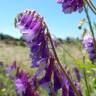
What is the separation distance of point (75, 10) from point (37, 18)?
19.7 inches

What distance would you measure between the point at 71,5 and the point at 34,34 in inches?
22.6

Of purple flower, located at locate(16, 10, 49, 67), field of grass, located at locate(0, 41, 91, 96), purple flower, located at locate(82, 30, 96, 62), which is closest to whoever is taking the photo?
purple flower, located at locate(16, 10, 49, 67)

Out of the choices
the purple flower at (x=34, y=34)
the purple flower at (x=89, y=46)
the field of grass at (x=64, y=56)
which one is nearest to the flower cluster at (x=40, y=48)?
the purple flower at (x=34, y=34)

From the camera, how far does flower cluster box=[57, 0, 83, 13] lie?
3736 mm

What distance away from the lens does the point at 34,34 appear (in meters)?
3.33

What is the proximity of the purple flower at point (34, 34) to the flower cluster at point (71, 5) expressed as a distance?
0.41 m

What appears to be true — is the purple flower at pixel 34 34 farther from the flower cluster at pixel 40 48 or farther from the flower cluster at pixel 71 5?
the flower cluster at pixel 71 5

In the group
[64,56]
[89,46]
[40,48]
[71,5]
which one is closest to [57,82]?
[40,48]

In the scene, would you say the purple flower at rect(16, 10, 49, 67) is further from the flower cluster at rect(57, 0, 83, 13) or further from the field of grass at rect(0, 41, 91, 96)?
the flower cluster at rect(57, 0, 83, 13)

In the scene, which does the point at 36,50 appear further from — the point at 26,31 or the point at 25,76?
the point at 25,76

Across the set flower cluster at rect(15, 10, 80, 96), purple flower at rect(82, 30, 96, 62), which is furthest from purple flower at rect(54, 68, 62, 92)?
purple flower at rect(82, 30, 96, 62)

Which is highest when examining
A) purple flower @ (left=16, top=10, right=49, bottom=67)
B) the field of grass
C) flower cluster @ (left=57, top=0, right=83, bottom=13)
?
flower cluster @ (left=57, top=0, right=83, bottom=13)

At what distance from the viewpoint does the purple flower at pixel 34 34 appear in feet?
10.8

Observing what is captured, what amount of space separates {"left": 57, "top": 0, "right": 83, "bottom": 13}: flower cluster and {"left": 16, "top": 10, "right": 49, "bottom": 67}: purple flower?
1.36 feet
